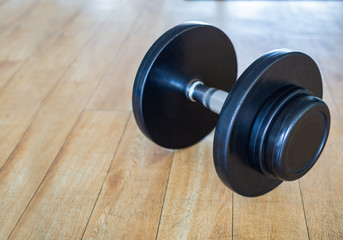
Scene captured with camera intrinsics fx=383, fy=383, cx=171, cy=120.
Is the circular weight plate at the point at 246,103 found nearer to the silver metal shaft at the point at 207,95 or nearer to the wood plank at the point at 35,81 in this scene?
the silver metal shaft at the point at 207,95

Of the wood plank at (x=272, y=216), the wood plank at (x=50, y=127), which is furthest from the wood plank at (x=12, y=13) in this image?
the wood plank at (x=272, y=216)

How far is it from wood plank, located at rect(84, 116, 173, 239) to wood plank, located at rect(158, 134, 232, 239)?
0.03 m

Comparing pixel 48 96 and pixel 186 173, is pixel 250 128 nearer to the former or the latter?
pixel 186 173

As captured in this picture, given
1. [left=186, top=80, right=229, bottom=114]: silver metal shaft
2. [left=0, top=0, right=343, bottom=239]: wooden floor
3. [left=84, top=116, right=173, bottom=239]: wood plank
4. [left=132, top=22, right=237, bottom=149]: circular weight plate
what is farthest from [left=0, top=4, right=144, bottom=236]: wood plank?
[left=186, top=80, right=229, bottom=114]: silver metal shaft

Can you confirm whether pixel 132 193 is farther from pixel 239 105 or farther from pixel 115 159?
pixel 239 105

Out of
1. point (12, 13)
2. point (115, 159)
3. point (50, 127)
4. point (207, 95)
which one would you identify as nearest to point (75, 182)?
point (115, 159)

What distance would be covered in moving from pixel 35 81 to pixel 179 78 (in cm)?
78

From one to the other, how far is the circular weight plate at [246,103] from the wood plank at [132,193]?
0.80 ft

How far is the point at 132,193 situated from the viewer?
100 cm

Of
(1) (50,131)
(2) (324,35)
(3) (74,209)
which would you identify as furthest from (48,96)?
(2) (324,35)

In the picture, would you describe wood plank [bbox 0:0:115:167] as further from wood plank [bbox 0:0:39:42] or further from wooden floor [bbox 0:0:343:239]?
wood plank [bbox 0:0:39:42]

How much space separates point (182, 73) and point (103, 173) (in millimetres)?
356

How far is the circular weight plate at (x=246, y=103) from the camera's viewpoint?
74cm

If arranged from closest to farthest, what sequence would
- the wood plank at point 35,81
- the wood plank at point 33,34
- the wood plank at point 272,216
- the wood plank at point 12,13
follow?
1. the wood plank at point 272,216
2. the wood plank at point 35,81
3. the wood plank at point 33,34
4. the wood plank at point 12,13
